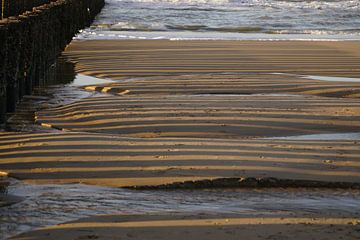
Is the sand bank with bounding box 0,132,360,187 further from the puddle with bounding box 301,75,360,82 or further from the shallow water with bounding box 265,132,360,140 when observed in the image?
the puddle with bounding box 301,75,360,82

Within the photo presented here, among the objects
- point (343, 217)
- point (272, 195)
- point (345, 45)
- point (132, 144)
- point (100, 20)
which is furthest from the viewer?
point (100, 20)

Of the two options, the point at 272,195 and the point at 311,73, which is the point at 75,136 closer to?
the point at 272,195

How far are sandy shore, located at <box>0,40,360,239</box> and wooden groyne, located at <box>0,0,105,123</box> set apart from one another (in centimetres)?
55

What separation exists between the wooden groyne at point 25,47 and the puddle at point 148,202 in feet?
12.0

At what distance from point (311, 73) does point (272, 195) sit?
9519mm

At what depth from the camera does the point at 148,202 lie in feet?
20.0

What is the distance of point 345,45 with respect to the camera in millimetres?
24094

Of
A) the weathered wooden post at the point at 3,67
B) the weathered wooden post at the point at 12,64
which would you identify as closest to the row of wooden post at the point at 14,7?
the weathered wooden post at the point at 12,64

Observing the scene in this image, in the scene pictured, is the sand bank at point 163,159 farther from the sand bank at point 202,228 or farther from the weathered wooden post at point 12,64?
the weathered wooden post at point 12,64

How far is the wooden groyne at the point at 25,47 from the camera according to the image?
1012 cm

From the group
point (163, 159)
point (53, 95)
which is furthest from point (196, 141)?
point (53, 95)

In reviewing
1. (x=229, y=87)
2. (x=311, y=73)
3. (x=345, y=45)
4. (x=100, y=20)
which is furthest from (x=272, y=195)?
(x=100, y=20)

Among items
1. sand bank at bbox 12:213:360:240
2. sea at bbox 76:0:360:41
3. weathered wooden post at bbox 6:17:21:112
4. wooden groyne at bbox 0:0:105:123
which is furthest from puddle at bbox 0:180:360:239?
sea at bbox 76:0:360:41

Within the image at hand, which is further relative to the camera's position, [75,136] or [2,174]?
[75,136]
